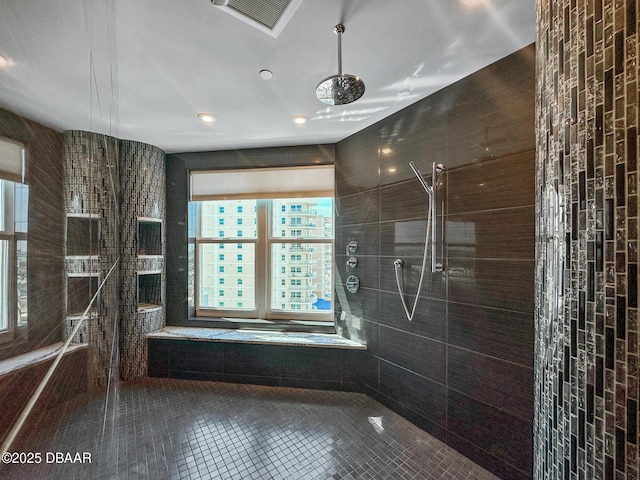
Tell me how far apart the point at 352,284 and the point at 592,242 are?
1.89m

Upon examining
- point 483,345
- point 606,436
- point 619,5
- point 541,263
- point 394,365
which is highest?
point 619,5

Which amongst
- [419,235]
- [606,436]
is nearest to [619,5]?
[606,436]

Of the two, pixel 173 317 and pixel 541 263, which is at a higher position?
pixel 541 263

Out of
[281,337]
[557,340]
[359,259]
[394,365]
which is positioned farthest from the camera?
[281,337]

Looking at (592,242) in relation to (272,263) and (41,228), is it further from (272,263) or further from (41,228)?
(272,263)

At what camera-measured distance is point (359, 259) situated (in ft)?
8.14

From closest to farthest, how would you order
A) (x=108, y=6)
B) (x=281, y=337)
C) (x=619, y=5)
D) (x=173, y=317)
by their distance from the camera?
(x=619, y=5) < (x=108, y=6) < (x=281, y=337) < (x=173, y=317)

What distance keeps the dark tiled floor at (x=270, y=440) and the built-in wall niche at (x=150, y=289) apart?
79 centimetres

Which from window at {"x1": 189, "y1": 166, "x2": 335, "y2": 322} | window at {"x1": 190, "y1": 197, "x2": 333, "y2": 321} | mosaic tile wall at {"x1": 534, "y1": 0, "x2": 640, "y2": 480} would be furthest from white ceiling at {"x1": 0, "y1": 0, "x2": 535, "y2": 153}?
window at {"x1": 190, "y1": 197, "x2": 333, "y2": 321}

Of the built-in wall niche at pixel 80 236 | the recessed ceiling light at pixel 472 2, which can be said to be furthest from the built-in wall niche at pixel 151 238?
the recessed ceiling light at pixel 472 2

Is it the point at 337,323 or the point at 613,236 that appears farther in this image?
the point at 337,323

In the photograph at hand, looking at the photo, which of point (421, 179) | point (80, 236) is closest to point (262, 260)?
point (421, 179)

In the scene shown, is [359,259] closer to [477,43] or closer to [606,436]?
[477,43]

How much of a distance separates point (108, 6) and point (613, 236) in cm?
163
